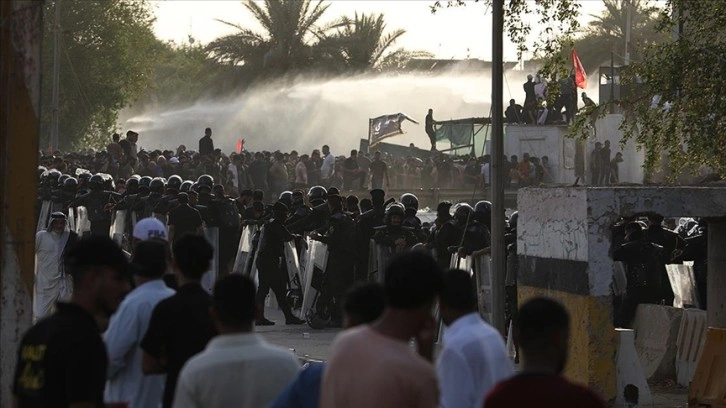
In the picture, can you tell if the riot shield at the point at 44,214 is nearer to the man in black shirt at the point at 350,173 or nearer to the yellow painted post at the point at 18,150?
the man in black shirt at the point at 350,173

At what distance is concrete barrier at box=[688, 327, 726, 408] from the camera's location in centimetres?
1264

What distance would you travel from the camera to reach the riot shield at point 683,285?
55.0ft

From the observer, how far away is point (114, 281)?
5887mm

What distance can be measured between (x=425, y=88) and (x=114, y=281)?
217 ft

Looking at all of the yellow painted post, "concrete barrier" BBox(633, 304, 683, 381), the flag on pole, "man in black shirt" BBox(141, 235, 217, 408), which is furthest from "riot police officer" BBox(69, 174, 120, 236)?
the flag on pole

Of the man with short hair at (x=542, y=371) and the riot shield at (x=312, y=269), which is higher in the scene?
the man with short hair at (x=542, y=371)

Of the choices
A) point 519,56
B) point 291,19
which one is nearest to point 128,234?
point 519,56

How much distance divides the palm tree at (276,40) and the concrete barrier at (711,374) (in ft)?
160

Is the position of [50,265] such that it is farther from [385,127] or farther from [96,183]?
[385,127]

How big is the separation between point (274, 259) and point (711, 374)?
28.5 feet

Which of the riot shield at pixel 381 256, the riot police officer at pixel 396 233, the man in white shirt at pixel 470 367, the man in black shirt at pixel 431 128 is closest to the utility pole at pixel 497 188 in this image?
the man in white shirt at pixel 470 367

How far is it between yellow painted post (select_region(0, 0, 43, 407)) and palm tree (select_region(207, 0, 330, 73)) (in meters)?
51.9

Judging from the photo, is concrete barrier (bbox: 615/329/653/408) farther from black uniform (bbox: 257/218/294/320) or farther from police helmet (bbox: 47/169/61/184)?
police helmet (bbox: 47/169/61/184)

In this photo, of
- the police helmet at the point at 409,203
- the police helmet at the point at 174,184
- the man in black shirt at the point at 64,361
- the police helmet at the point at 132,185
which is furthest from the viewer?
the police helmet at the point at 132,185
